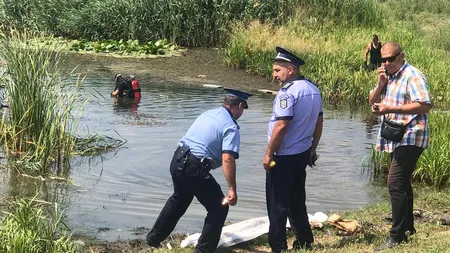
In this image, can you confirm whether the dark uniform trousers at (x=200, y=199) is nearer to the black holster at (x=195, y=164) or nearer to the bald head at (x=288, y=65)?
the black holster at (x=195, y=164)

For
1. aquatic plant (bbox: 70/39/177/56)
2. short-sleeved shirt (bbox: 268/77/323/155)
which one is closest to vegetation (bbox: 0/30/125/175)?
short-sleeved shirt (bbox: 268/77/323/155)

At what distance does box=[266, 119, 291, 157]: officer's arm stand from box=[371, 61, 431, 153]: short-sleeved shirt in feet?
3.31

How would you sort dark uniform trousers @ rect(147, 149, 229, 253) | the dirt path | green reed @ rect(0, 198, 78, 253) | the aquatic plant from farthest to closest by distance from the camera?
the aquatic plant
the dirt path
dark uniform trousers @ rect(147, 149, 229, 253)
green reed @ rect(0, 198, 78, 253)

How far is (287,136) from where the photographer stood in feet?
23.2

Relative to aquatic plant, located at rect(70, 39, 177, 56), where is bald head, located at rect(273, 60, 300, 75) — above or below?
above

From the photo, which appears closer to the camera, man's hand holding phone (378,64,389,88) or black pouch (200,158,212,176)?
black pouch (200,158,212,176)

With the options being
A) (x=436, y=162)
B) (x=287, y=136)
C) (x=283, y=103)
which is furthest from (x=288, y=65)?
(x=436, y=162)

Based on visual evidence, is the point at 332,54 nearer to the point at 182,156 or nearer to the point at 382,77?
the point at 382,77

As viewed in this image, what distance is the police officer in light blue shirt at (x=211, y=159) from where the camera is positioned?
6887mm

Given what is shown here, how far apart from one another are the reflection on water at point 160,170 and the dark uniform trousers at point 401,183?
2563 mm

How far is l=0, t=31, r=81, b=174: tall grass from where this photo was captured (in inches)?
424

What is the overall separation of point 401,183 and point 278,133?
48.9 inches

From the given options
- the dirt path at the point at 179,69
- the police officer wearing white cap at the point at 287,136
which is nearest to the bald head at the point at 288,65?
the police officer wearing white cap at the point at 287,136

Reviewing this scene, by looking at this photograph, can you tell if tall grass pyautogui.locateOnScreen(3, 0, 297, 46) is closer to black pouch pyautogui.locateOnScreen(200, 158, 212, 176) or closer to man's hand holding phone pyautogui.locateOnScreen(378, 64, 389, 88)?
man's hand holding phone pyautogui.locateOnScreen(378, 64, 389, 88)
